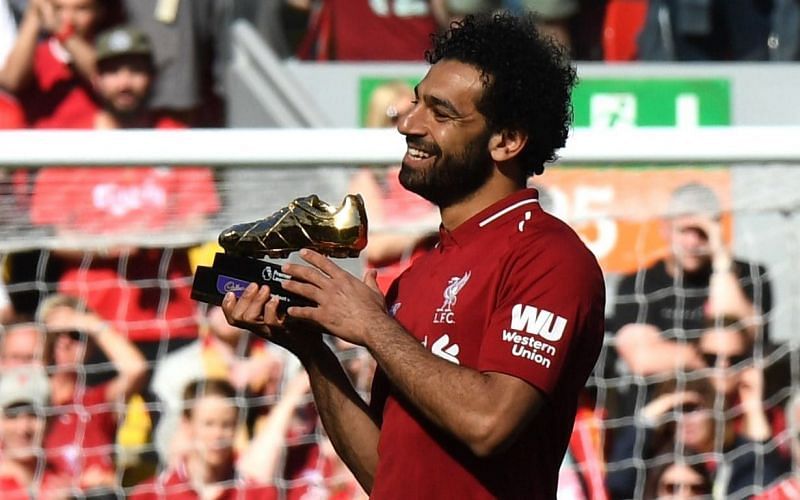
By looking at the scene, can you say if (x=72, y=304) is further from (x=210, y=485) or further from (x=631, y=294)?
(x=631, y=294)

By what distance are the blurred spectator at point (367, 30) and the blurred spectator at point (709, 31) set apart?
3.16ft

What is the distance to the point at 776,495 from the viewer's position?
447 centimetres

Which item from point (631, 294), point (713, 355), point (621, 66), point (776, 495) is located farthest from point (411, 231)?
point (621, 66)

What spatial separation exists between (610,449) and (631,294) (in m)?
0.48

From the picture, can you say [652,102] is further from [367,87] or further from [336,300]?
[336,300]

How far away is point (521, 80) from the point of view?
2.44 m

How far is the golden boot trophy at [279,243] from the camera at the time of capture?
7.75 feet

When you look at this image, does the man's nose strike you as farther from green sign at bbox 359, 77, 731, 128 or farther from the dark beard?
green sign at bbox 359, 77, 731, 128

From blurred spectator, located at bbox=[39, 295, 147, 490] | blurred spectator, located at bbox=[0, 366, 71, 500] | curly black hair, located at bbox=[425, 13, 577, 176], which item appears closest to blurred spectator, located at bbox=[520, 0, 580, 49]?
blurred spectator, located at bbox=[39, 295, 147, 490]

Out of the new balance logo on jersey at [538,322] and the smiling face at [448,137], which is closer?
the new balance logo on jersey at [538,322]

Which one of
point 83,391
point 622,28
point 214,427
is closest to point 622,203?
point 214,427

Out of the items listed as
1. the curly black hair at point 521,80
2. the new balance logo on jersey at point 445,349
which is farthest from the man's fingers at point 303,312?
the curly black hair at point 521,80

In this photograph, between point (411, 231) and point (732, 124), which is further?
point (732, 124)

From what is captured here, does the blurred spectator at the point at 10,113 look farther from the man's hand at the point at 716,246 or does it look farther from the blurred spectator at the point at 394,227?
the man's hand at the point at 716,246
